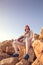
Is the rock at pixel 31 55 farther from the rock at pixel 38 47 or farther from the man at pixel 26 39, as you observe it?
the rock at pixel 38 47

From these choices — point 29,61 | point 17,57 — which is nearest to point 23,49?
point 17,57

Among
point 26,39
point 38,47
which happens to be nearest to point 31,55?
point 38,47

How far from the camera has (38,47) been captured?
54.6 feet

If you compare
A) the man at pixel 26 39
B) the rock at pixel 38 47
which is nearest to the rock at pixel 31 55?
the man at pixel 26 39

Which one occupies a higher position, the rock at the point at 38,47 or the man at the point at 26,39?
the man at the point at 26,39

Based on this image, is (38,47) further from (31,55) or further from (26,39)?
(31,55)

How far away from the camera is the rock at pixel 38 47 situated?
16.3m

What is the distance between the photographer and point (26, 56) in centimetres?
1738

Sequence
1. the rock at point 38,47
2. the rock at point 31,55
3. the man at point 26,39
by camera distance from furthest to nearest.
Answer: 1. the rock at point 31,55
2. the man at point 26,39
3. the rock at point 38,47

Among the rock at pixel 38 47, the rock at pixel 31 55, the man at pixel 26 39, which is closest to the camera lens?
the rock at pixel 38 47

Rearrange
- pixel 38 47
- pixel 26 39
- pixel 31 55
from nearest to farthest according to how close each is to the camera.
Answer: pixel 38 47
pixel 26 39
pixel 31 55

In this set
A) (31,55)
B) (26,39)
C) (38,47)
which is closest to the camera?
(38,47)

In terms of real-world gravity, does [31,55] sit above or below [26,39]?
below

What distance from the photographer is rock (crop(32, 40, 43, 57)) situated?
16.3 meters
